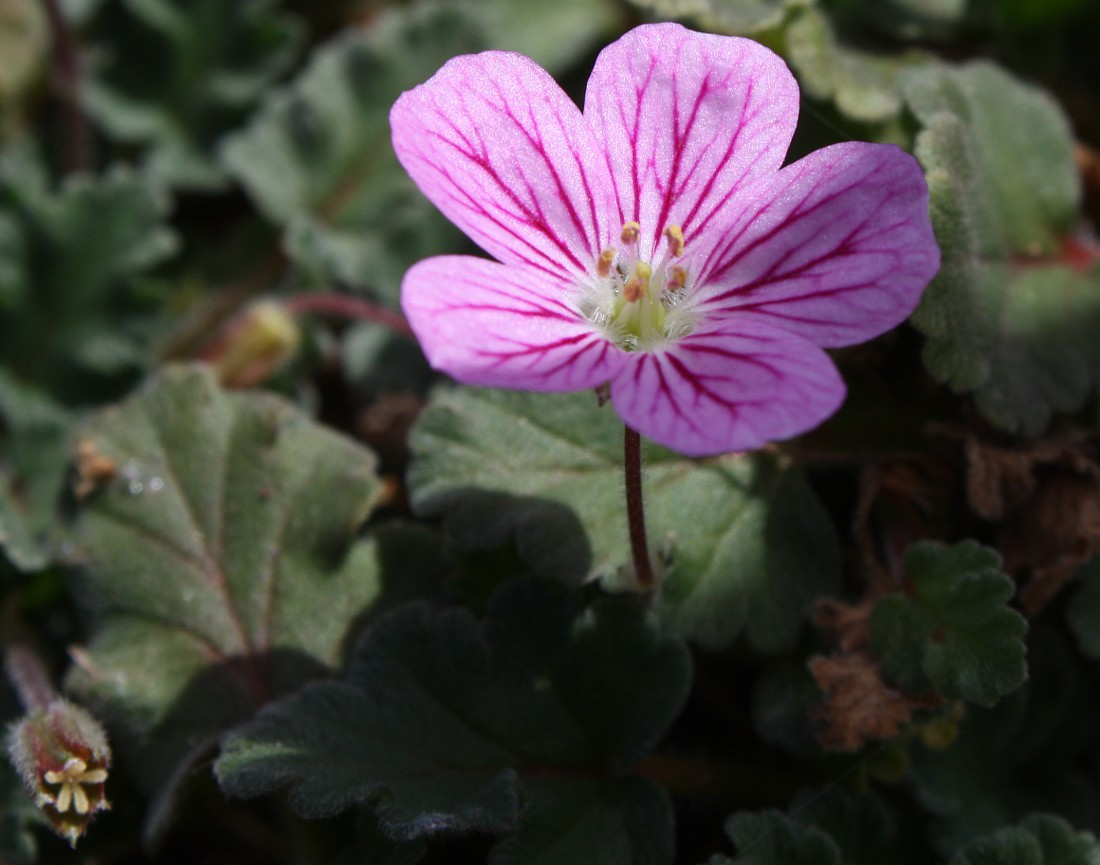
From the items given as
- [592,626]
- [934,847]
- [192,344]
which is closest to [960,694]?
[934,847]

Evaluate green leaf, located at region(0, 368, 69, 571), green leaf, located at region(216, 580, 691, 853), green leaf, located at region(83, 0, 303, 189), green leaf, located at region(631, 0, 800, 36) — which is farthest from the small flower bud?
green leaf, located at region(83, 0, 303, 189)

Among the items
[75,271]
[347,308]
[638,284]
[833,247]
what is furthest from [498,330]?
[75,271]

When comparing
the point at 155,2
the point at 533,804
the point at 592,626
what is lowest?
the point at 533,804

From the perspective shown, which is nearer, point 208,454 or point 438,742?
point 438,742

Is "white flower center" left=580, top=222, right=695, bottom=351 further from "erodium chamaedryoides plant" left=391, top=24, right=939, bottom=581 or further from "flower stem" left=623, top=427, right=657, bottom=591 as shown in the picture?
"flower stem" left=623, top=427, right=657, bottom=591

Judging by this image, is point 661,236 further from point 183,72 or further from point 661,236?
point 183,72

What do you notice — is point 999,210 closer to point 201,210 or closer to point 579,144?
point 579,144
